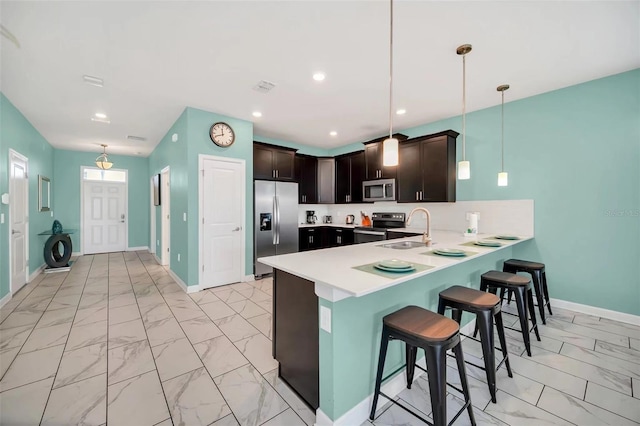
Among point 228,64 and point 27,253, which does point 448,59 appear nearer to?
point 228,64

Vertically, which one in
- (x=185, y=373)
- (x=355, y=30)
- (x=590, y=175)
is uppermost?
(x=355, y=30)

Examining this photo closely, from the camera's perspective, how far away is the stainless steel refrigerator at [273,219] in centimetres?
471

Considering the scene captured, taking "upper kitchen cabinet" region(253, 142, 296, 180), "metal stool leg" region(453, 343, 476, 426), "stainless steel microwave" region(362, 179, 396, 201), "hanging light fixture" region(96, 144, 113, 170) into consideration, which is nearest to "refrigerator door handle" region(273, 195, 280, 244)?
"upper kitchen cabinet" region(253, 142, 296, 180)

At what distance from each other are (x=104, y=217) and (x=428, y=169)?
325 inches

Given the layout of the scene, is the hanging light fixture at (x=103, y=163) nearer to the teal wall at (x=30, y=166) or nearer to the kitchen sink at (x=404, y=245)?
the teal wall at (x=30, y=166)

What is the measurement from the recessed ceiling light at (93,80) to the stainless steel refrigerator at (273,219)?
236 cm

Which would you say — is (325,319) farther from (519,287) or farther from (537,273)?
(537,273)

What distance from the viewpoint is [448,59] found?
259 centimetres

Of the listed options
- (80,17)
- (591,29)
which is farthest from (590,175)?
(80,17)

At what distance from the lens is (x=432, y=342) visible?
1.35 metres

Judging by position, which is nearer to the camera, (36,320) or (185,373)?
(185,373)

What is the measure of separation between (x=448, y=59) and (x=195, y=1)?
2269mm

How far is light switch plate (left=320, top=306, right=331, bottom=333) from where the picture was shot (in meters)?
1.49

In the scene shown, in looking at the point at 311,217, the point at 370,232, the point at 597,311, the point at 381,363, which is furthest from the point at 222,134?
the point at 597,311
